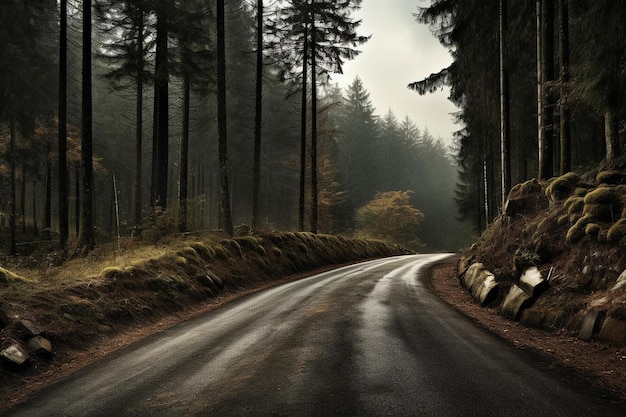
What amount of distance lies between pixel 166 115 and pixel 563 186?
15.9m

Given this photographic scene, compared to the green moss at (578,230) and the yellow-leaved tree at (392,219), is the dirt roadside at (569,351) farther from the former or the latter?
the yellow-leaved tree at (392,219)

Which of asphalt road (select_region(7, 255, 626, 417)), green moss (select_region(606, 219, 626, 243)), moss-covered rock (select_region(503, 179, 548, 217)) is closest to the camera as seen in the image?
asphalt road (select_region(7, 255, 626, 417))

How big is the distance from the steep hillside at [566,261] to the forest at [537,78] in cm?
172

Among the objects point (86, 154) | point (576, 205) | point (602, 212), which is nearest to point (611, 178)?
point (576, 205)

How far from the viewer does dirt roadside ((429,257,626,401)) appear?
473cm

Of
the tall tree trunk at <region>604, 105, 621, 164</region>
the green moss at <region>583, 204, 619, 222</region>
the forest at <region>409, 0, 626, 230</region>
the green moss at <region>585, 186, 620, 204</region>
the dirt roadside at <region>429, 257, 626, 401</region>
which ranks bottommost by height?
the dirt roadside at <region>429, 257, 626, 401</region>

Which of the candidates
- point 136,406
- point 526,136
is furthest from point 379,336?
point 526,136

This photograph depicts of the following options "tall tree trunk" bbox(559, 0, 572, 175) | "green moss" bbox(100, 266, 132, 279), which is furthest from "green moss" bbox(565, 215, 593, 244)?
"green moss" bbox(100, 266, 132, 279)

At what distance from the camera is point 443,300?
413 inches

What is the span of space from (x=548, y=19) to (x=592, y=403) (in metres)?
Result: 12.5

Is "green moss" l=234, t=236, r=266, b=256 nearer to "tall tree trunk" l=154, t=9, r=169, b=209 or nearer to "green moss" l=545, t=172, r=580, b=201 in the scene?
"tall tree trunk" l=154, t=9, r=169, b=209

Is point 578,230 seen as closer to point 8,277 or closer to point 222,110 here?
point 8,277

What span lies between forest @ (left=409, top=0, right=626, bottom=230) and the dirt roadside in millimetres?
4950

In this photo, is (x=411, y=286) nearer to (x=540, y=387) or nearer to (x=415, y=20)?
(x=540, y=387)
